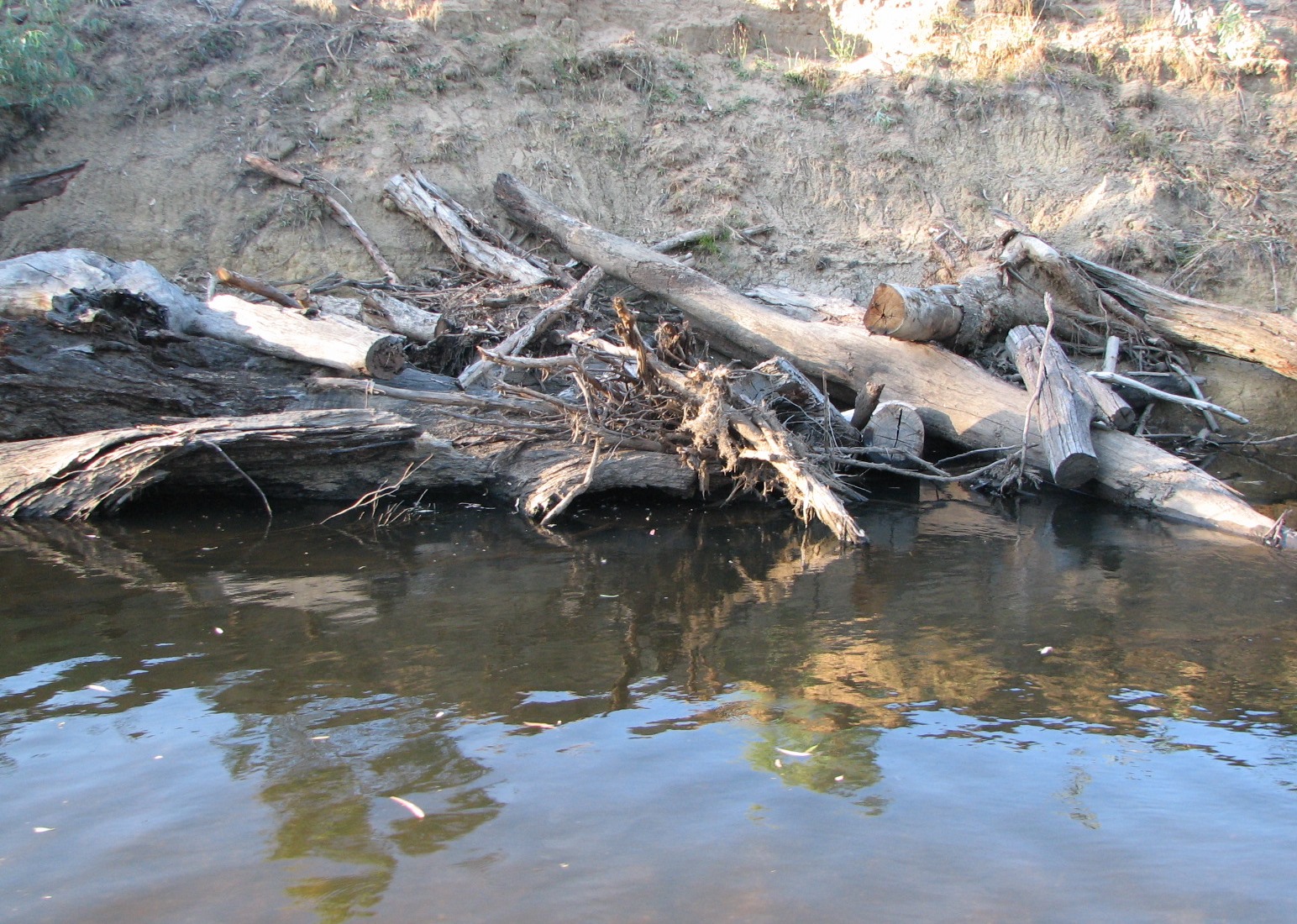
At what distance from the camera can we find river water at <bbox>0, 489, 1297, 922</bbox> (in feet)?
9.83

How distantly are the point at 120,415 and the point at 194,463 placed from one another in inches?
31.3

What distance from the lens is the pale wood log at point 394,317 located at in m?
8.97

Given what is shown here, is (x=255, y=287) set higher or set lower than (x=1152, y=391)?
higher

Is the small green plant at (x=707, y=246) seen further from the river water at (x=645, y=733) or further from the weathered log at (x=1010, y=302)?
the river water at (x=645, y=733)

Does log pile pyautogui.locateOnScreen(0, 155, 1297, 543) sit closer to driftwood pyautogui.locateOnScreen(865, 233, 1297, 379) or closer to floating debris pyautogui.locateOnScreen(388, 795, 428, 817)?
driftwood pyautogui.locateOnScreen(865, 233, 1297, 379)

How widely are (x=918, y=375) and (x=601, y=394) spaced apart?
9.98 ft

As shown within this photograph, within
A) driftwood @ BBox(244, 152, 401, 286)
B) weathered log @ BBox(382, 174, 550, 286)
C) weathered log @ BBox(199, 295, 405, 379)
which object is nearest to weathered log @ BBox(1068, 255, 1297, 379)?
weathered log @ BBox(382, 174, 550, 286)

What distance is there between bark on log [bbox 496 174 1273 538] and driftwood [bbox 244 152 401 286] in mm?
2002

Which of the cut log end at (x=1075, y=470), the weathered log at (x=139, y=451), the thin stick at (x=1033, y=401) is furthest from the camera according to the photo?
the thin stick at (x=1033, y=401)

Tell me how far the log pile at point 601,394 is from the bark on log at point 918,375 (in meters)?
0.02

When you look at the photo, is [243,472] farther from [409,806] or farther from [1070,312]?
[1070,312]

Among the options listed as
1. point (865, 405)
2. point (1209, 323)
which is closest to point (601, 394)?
point (865, 405)

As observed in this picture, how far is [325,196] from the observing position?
11.3 metres

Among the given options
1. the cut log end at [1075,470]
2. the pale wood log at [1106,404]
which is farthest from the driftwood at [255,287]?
the pale wood log at [1106,404]
